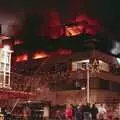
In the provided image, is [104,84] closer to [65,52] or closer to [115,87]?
[115,87]

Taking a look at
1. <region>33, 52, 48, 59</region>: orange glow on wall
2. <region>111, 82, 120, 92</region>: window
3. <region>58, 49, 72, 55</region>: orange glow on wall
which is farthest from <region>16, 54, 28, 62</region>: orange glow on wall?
<region>111, 82, 120, 92</region>: window

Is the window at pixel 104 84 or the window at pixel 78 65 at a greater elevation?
the window at pixel 78 65

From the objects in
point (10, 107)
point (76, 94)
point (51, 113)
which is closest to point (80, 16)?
point (76, 94)

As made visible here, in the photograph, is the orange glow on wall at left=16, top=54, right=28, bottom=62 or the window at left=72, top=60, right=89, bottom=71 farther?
the orange glow on wall at left=16, top=54, right=28, bottom=62

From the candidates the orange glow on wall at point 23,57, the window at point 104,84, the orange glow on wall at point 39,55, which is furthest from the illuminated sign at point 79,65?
the orange glow on wall at point 23,57

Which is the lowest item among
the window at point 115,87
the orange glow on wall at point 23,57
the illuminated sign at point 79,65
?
the window at point 115,87

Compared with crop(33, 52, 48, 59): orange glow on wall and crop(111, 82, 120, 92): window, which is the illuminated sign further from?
crop(33, 52, 48, 59): orange glow on wall

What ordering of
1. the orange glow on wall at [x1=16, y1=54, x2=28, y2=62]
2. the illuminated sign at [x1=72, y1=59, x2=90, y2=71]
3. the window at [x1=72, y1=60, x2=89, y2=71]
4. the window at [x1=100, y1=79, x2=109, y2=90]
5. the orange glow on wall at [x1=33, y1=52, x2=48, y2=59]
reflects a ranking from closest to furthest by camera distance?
1. the window at [x1=100, y1=79, x2=109, y2=90]
2. the illuminated sign at [x1=72, y1=59, x2=90, y2=71]
3. the window at [x1=72, y1=60, x2=89, y2=71]
4. the orange glow on wall at [x1=33, y1=52, x2=48, y2=59]
5. the orange glow on wall at [x1=16, y1=54, x2=28, y2=62]

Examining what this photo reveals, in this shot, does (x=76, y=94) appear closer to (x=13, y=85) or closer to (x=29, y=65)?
(x=29, y=65)

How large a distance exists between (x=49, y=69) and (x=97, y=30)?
21093mm

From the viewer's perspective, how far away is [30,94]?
74.0 ft

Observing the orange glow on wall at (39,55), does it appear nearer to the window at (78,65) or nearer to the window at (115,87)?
the window at (78,65)

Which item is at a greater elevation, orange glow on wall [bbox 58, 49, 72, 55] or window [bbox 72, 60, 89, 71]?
orange glow on wall [bbox 58, 49, 72, 55]

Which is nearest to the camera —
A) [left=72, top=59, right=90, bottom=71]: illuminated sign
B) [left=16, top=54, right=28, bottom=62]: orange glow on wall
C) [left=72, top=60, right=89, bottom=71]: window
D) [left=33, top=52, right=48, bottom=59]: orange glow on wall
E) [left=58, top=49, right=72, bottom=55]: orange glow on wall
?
[left=72, top=59, right=90, bottom=71]: illuminated sign
